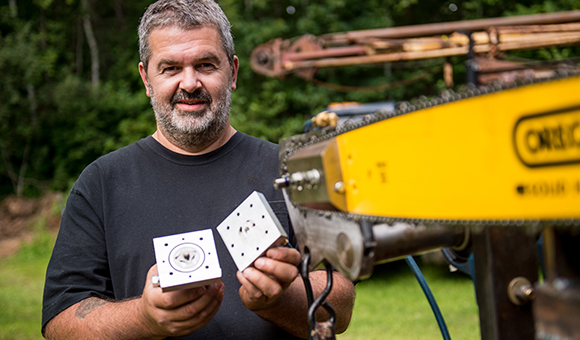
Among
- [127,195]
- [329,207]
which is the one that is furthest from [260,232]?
[127,195]

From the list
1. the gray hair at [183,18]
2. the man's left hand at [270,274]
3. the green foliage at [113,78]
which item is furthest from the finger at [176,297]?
the green foliage at [113,78]

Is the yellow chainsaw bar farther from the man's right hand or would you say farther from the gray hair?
the gray hair

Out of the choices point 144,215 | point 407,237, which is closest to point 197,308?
point 407,237

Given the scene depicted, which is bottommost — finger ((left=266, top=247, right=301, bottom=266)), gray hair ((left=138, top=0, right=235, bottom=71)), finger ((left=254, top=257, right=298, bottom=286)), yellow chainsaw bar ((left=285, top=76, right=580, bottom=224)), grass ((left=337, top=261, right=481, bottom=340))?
grass ((left=337, top=261, right=481, bottom=340))

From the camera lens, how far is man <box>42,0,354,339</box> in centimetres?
135

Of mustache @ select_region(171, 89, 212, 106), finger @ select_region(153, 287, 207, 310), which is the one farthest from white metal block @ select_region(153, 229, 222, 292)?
mustache @ select_region(171, 89, 212, 106)

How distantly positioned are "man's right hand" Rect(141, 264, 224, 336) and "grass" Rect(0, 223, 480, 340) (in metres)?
3.51

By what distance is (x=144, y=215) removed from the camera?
1.48 metres

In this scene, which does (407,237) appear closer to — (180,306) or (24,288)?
(180,306)

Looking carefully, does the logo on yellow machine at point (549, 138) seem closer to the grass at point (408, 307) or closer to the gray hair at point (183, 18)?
the gray hair at point (183, 18)

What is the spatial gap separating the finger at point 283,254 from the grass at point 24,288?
15.6 ft

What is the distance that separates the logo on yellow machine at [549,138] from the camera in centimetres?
48

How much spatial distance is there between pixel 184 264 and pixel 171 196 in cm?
66

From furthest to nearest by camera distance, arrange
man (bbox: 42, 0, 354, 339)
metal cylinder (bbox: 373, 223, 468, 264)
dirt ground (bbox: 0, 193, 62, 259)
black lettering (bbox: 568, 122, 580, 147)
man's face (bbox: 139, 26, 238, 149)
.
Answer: dirt ground (bbox: 0, 193, 62, 259), man's face (bbox: 139, 26, 238, 149), man (bbox: 42, 0, 354, 339), metal cylinder (bbox: 373, 223, 468, 264), black lettering (bbox: 568, 122, 580, 147)
